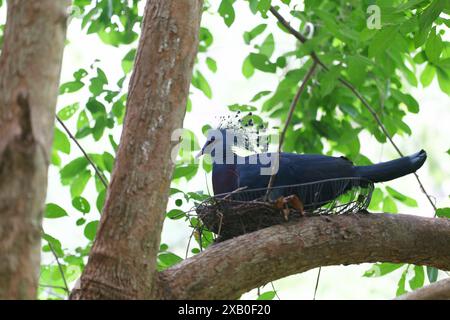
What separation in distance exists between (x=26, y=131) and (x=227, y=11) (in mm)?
1872

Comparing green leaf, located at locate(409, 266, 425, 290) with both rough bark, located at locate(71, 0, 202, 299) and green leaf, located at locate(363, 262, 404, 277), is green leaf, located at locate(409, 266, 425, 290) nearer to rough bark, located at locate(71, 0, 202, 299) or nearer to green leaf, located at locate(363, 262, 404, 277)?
green leaf, located at locate(363, 262, 404, 277)

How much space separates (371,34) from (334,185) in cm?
65

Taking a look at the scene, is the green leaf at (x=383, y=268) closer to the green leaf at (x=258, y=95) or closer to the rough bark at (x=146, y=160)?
the green leaf at (x=258, y=95)

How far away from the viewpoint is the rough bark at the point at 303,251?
1.92 metres

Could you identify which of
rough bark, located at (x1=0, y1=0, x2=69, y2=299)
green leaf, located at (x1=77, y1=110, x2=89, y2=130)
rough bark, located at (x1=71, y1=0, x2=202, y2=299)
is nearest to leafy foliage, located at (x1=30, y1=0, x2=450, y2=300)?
green leaf, located at (x1=77, y1=110, x2=89, y2=130)

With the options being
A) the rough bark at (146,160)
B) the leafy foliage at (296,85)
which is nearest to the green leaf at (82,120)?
the leafy foliage at (296,85)

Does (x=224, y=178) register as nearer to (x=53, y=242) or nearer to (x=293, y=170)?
(x=293, y=170)

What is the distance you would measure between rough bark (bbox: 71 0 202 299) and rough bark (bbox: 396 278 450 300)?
0.73 meters

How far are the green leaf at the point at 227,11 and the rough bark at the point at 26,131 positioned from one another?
64.9 inches

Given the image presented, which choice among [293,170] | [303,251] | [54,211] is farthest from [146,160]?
A: [293,170]

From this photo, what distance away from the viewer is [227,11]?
3.16 metres

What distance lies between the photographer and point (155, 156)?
6.34 ft

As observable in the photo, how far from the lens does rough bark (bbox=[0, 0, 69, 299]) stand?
4.78 ft
